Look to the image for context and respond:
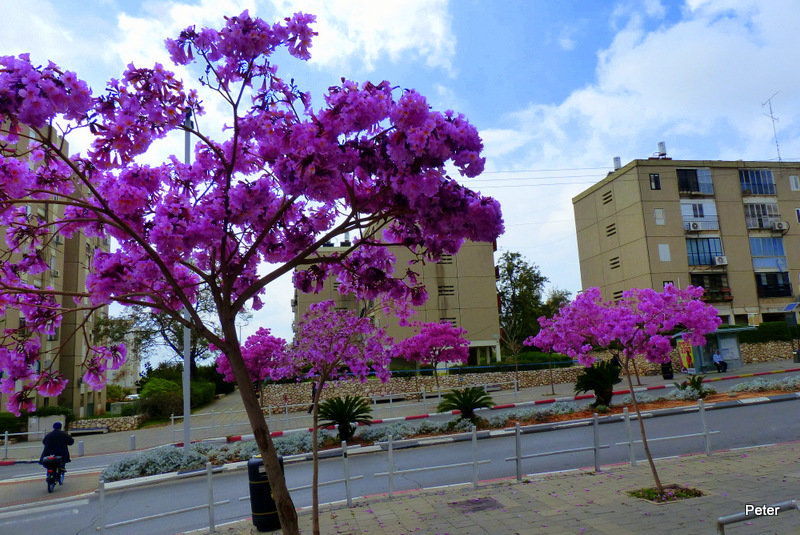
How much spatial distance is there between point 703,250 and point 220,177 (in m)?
48.3

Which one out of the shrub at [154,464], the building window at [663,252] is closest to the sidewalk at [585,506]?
the shrub at [154,464]

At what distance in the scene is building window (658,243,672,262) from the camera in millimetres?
45344

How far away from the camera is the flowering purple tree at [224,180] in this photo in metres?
4.72

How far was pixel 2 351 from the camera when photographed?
17.0ft

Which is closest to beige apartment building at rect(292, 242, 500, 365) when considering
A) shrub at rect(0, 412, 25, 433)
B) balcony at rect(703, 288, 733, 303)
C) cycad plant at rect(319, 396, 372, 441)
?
balcony at rect(703, 288, 733, 303)

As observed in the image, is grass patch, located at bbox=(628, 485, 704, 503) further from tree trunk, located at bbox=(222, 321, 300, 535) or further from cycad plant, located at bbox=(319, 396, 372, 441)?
cycad plant, located at bbox=(319, 396, 372, 441)

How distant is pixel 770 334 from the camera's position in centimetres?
4094

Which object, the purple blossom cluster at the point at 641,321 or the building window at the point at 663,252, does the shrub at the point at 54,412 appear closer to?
the purple blossom cluster at the point at 641,321

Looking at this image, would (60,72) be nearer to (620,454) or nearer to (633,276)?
(620,454)

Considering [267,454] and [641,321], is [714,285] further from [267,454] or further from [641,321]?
[267,454]

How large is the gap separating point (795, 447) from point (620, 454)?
3371mm

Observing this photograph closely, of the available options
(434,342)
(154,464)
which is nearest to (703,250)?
(434,342)

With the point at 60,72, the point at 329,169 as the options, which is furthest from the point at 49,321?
the point at 329,169

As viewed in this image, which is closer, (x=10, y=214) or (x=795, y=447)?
(x=10, y=214)
